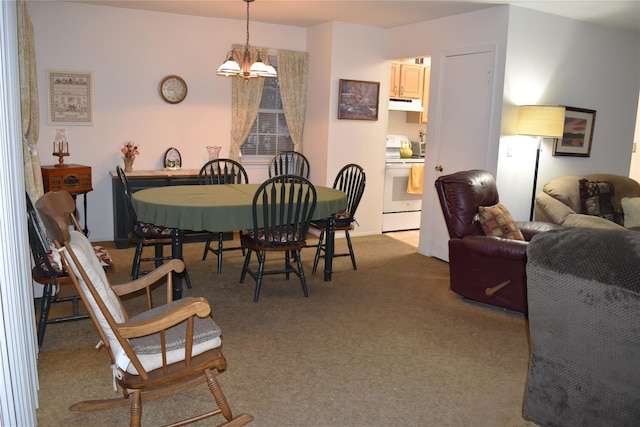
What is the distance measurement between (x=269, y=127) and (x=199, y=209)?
10.1 ft

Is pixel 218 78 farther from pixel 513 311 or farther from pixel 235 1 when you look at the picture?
pixel 513 311

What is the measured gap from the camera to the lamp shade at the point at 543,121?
4.62m

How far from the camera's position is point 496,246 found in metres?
3.80

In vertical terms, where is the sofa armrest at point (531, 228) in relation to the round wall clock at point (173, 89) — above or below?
below

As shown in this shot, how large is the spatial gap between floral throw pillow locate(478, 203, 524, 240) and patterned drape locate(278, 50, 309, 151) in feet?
10.0

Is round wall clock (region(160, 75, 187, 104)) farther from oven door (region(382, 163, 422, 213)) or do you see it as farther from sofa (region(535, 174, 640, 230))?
sofa (region(535, 174, 640, 230))

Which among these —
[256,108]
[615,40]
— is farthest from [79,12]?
[615,40]

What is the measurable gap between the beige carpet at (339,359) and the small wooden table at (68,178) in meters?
1.03

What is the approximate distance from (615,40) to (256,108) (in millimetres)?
3998

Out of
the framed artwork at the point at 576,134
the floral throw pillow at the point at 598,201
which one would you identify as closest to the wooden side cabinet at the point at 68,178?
the framed artwork at the point at 576,134

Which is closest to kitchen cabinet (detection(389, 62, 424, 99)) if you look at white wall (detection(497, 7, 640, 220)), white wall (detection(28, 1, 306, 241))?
white wall (detection(28, 1, 306, 241))

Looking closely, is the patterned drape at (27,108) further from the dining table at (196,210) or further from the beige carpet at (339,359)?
the beige carpet at (339,359)

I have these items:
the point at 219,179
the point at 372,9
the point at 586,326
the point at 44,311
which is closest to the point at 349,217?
the point at 219,179

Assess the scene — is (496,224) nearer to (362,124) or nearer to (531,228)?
(531,228)
